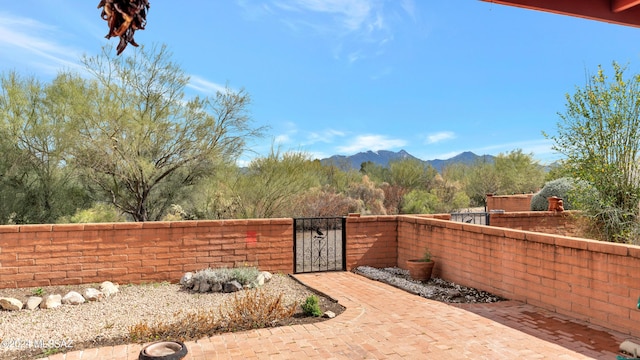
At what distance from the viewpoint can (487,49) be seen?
630 inches

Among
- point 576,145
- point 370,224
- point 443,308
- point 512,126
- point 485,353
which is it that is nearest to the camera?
point 485,353

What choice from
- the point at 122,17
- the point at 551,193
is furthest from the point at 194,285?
the point at 551,193

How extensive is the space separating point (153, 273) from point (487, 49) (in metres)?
15.0

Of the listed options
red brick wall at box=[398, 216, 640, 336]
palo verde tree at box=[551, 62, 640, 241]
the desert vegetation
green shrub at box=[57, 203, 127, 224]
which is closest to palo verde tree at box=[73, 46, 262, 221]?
the desert vegetation

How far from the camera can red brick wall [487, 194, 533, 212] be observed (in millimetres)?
17348

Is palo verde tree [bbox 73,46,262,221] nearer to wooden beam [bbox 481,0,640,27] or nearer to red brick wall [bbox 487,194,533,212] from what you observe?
wooden beam [bbox 481,0,640,27]

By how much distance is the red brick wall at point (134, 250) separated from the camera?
646cm

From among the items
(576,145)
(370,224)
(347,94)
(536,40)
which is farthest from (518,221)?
(347,94)

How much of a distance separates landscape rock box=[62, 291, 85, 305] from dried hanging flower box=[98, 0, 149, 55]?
5.43 metres

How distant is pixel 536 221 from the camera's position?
10.1 meters

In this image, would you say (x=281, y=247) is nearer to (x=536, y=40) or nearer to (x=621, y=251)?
(x=621, y=251)

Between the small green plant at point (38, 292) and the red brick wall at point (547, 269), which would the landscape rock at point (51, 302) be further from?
the red brick wall at point (547, 269)

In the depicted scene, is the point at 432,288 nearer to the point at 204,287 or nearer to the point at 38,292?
the point at 204,287

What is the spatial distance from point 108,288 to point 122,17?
5866 mm
